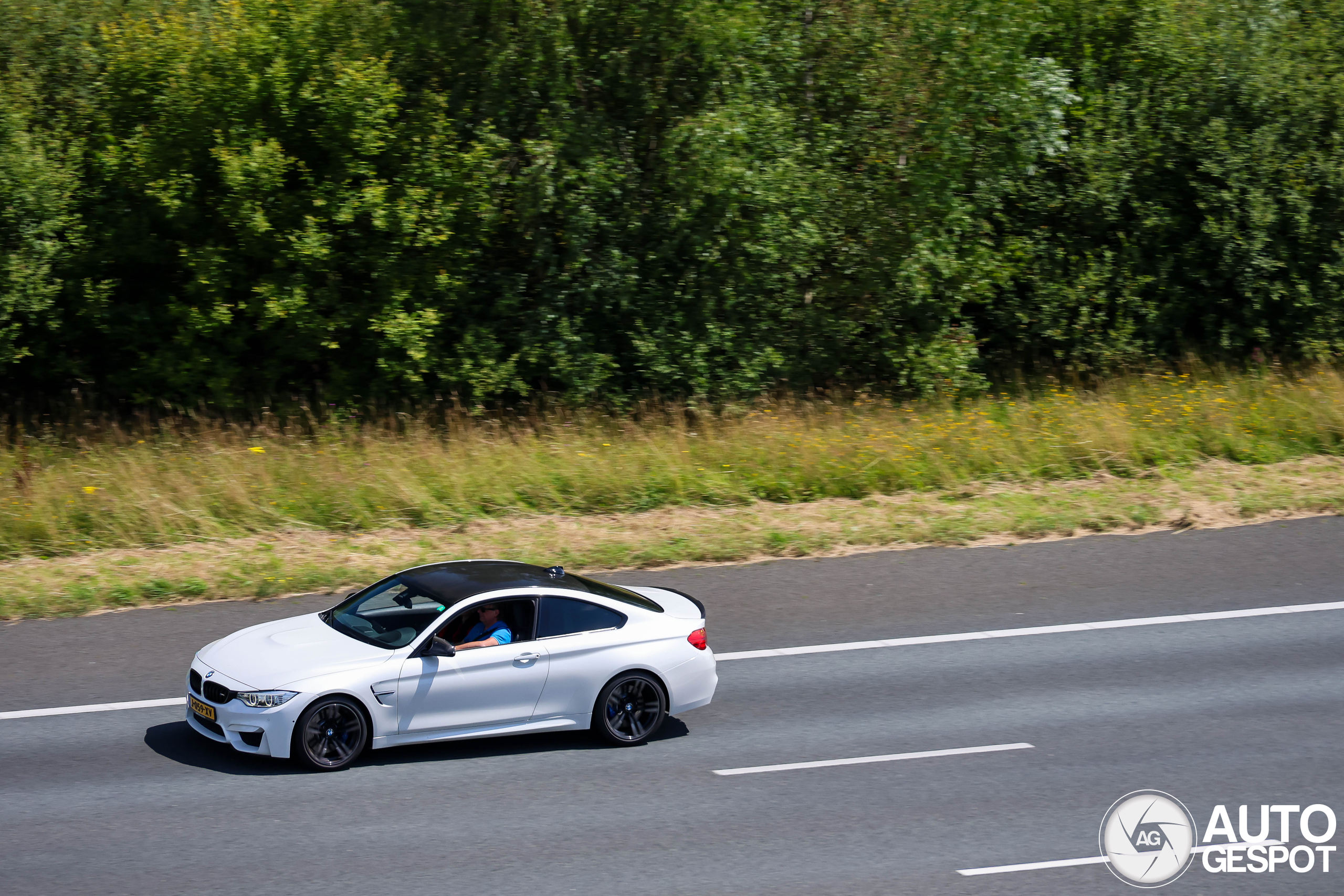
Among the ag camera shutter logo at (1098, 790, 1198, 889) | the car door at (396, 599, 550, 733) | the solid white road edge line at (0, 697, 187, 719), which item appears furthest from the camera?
the solid white road edge line at (0, 697, 187, 719)

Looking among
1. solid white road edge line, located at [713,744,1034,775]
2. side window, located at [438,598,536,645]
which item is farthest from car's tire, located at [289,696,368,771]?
solid white road edge line, located at [713,744,1034,775]

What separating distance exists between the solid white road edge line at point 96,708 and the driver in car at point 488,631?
92.6 inches

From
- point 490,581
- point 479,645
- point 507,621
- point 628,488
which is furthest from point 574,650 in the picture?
point 628,488

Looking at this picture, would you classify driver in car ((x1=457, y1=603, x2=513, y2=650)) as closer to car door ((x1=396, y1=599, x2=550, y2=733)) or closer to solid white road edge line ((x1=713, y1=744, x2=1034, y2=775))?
car door ((x1=396, y1=599, x2=550, y2=733))

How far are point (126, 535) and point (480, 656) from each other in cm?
654

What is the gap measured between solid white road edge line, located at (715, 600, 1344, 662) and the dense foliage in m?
8.27

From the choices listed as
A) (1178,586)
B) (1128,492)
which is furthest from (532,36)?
(1178,586)

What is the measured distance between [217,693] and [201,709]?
0.22m

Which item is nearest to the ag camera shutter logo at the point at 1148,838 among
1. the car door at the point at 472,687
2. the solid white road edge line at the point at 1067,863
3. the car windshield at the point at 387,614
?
the solid white road edge line at the point at 1067,863

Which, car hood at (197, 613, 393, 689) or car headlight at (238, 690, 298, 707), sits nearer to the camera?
car headlight at (238, 690, 298, 707)

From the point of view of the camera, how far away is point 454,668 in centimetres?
859

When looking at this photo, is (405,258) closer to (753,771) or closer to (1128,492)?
(1128,492)

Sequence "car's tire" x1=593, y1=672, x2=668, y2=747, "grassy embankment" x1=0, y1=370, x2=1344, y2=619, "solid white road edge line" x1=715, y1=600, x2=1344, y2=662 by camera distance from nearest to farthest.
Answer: "car's tire" x1=593, y1=672, x2=668, y2=747 < "solid white road edge line" x1=715, y1=600, x2=1344, y2=662 < "grassy embankment" x1=0, y1=370, x2=1344, y2=619

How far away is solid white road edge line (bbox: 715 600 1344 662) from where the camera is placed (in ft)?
35.6
